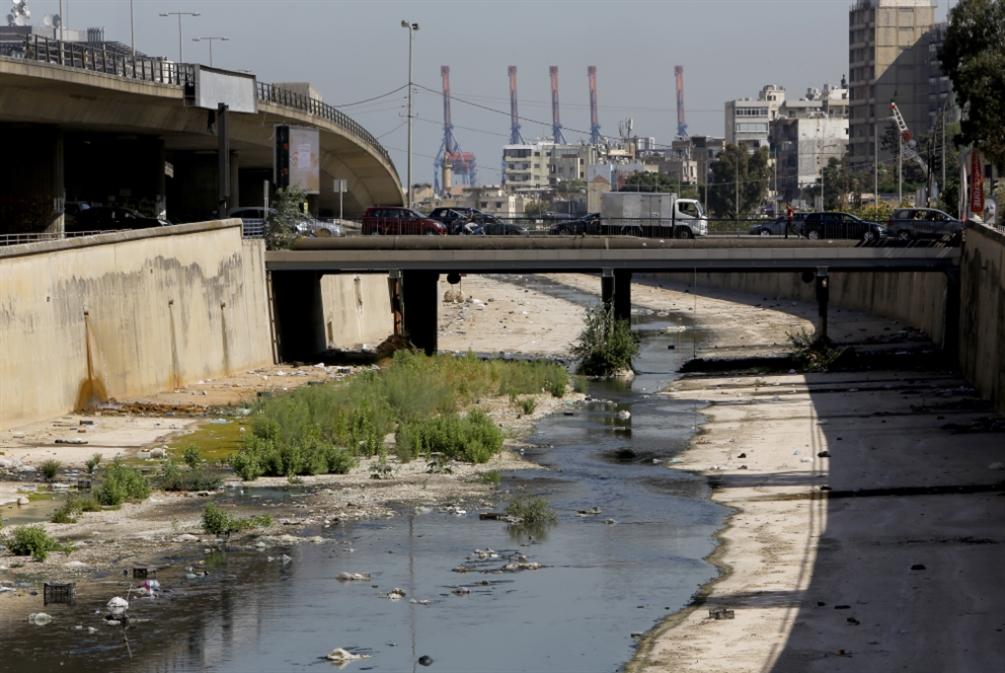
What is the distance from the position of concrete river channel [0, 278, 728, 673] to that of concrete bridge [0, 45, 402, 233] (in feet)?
99.2

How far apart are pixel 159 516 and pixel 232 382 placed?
26662mm

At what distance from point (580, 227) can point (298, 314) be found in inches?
771

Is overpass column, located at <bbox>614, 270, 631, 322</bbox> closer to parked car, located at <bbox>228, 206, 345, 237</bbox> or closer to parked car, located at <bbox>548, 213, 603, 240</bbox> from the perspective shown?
parked car, located at <bbox>228, 206, 345, 237</bbox>

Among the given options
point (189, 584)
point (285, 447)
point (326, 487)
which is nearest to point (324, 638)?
point (189, 584)

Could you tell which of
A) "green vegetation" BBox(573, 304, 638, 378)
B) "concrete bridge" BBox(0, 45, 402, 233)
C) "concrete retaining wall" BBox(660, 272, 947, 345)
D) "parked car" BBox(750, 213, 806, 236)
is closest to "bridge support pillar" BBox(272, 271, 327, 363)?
"concrete bridge" BBox(0, 45, 402, 233)

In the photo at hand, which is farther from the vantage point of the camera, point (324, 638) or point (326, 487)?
point (326, 487)

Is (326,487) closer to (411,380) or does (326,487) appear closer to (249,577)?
(249,577)

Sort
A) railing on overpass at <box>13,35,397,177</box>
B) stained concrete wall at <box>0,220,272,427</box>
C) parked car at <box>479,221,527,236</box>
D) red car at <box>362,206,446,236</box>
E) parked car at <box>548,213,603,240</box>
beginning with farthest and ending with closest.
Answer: parked car at <box>548,213,603,240</box>
parked car at <box>479,221,527,236</box>
red car at <box>362,206,446,236</box>
railing on overpass at <box>13,35,397,177</box>
stained concrete wall at <box>0,220,272,427</box>

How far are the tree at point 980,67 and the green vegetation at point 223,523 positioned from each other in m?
45.9

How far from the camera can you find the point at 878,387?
5488cm

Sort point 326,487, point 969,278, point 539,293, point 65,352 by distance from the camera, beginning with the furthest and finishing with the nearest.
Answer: point 539,293 → point 969,278 → point 65,352 → point 326,487

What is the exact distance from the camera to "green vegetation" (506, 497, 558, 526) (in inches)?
1190

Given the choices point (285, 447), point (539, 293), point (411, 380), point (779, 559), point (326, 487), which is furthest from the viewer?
point (539, 293)

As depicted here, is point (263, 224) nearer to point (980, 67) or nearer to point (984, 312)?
point (984, 312)
